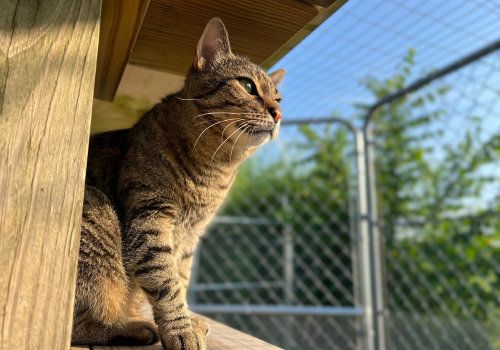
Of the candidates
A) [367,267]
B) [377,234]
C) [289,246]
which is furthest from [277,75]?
[289,246]

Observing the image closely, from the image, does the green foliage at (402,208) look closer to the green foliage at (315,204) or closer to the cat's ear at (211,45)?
the green foliage at (315,204)

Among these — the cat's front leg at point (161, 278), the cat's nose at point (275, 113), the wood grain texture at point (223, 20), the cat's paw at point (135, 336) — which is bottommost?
the cat's paw at point (135, 336)

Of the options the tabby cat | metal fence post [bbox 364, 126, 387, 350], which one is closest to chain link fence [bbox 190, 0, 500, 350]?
metal fence post [bbox 364, 126, 387, 350]

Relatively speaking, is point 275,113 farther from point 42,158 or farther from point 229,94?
point 42,158

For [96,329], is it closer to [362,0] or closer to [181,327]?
[181,327]

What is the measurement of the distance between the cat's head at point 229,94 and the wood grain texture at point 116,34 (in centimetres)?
18

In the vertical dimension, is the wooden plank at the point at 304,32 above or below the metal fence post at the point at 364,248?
above

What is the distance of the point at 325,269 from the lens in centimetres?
321

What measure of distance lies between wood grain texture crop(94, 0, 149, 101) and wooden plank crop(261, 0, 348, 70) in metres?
0.43

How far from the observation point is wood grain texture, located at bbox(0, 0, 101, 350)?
0.62 metres

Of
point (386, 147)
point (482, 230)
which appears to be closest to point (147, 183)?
point (482, 230)

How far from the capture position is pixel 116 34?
0.96m

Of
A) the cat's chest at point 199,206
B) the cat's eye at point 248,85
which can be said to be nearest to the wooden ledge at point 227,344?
the cat's chest at point 199,206

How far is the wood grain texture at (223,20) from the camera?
1017mm
